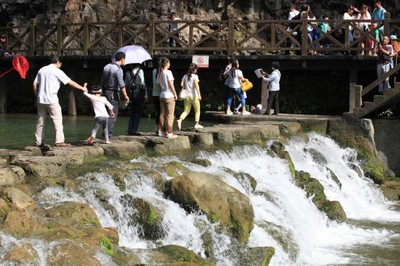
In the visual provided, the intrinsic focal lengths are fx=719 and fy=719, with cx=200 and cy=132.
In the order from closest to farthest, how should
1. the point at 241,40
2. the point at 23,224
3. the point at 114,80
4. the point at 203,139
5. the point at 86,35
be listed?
the point at 23,224
the point at 114,80
the point at 203,139
the point at 241,40
the point at 86,35

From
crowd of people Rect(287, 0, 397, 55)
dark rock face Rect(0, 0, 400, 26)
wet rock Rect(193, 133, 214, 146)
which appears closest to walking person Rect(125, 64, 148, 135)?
wet rock Rect(193, 133, 214, 146)

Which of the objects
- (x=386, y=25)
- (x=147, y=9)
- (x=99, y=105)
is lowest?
(x=99, y=105)

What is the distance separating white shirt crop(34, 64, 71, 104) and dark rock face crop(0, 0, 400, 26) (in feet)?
48.3

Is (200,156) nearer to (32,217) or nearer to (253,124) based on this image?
(253,124)

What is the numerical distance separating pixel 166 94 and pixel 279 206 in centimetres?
294

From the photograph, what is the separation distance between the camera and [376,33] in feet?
64.0

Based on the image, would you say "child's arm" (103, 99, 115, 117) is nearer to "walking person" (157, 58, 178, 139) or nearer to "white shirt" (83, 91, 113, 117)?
"white shirt" (83, 91, 113, 117)

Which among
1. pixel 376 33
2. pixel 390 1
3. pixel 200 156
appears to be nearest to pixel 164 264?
pixel 200 156

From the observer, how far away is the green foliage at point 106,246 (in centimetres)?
758

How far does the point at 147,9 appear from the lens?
1016 inches

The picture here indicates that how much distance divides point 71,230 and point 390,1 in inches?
726

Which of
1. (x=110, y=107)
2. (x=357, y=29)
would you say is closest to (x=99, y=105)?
(x=110, y=107)

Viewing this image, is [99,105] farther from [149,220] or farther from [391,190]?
[391,190]

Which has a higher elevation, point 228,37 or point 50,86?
point 228,37
